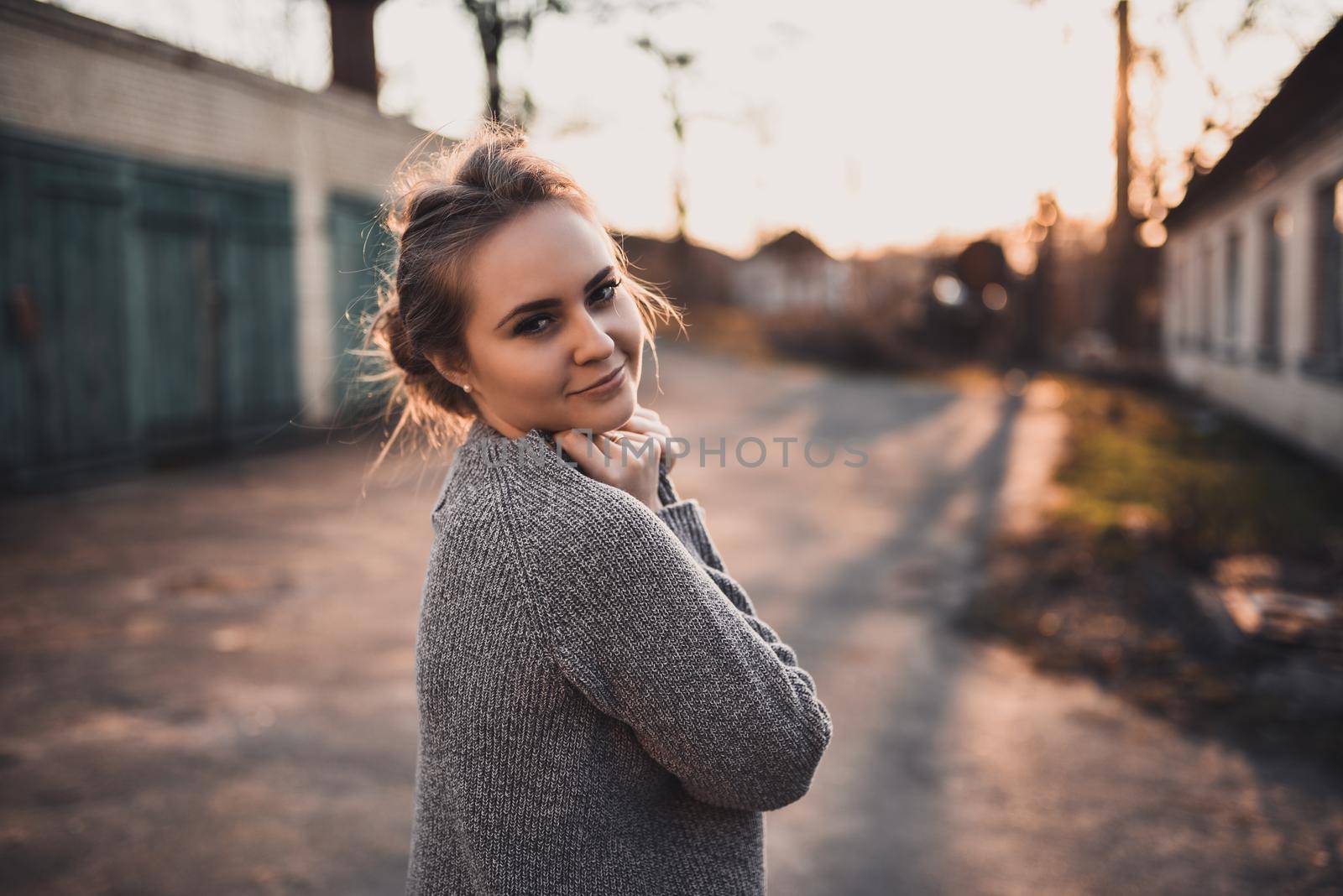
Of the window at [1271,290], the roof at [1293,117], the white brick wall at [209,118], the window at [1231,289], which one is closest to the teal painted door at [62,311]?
the white brick wall at [209,118]

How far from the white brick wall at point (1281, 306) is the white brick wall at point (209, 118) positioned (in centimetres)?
1029

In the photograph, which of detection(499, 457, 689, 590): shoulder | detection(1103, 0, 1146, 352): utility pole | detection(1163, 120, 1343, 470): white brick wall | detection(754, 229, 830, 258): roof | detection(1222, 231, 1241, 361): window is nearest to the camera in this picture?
detection(499, 457, 689, 590): shoulder

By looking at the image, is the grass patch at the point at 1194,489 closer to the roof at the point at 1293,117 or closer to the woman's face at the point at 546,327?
the roof at the point at 1293,117

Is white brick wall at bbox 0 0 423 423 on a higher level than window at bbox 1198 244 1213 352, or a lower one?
higher

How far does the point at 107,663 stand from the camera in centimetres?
423

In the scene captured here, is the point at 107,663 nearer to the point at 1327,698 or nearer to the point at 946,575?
the point at 946,575

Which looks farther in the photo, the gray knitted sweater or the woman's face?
the woman's face

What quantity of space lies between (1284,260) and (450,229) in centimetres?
1309

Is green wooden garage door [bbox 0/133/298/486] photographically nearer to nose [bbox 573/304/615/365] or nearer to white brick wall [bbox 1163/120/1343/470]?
nose [bbox 573/304/615/365]

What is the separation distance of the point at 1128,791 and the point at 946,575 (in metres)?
2.81

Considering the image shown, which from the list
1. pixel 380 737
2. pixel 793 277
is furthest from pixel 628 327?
pixel 793 277

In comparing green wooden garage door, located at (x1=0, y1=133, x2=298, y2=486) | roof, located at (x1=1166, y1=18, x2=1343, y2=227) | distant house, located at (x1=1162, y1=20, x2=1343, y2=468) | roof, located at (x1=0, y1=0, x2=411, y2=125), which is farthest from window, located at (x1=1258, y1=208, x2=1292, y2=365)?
green wooden garage door, located at (x1=0, y1=133, x2=298, y2=486)

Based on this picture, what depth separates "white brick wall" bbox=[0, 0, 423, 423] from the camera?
24.7 ft

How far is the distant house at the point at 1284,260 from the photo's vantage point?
Answer: 8938 millimetres
